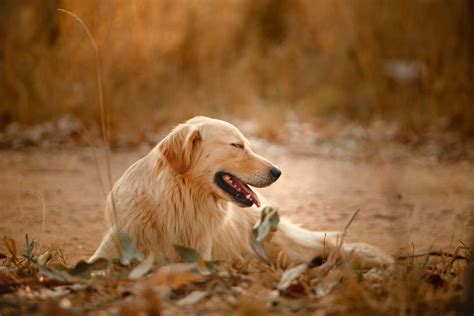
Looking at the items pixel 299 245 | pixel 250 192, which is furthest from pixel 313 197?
pixel 250 192

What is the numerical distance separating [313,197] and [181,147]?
10.8ft

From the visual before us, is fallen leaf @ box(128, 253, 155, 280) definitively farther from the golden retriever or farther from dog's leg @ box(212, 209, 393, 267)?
dog's leg @ box(212, 209, 393, 267)

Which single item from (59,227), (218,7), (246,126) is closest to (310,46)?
(218,7)

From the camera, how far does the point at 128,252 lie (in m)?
3.68

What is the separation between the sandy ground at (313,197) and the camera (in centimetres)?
549

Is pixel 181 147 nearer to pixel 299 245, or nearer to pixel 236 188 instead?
pixel 236 188

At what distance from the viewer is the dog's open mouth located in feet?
13.8

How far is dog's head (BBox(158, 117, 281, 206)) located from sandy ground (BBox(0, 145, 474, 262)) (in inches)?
36.4

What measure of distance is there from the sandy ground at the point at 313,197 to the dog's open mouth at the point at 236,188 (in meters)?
0.94

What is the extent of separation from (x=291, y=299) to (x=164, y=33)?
7675mm

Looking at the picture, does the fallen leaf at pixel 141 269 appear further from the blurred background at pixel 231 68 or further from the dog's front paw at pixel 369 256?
the blurred background at pixel 231 68

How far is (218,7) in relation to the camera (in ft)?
39.1

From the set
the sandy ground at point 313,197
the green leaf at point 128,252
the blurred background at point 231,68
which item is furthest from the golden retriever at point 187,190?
the blurred background at point 231,68

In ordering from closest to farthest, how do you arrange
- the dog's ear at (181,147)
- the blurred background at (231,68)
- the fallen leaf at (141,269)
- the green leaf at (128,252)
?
1. the fallen leaf at (141,269)
2. the green leaf at (128,252)
3. the dog's ear at (181,147)
4. the blurred background at (231,68)
